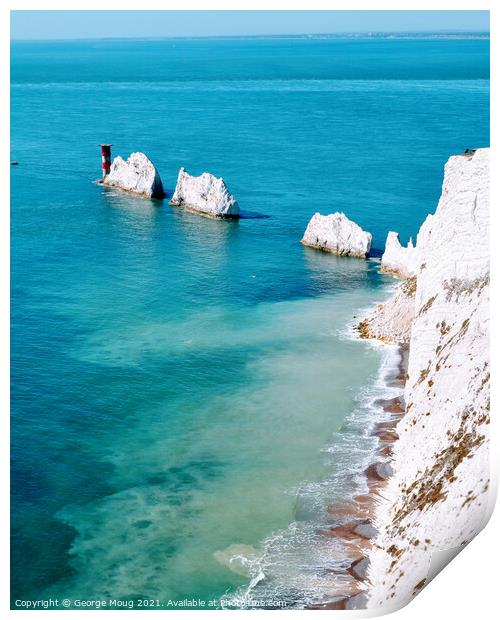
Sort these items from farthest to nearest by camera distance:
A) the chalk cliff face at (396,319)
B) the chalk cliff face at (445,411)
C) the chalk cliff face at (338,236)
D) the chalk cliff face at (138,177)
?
the chalk cliff face at (138,177) → the chalk cliff face at (338,236) → the chalk cliff face at (396,319) → the chalk cliff face at (445,411)

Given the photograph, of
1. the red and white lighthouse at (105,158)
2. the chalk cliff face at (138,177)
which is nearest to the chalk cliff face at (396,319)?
the chalk cliff face at (138,177)

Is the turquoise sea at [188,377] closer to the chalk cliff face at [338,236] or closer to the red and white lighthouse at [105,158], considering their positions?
the chalk cliff face at [338,236]

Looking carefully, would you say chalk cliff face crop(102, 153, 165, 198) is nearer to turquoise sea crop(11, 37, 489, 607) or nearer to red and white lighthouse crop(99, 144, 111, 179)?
red and white lighthouse crop(99, 144, 111, 179)

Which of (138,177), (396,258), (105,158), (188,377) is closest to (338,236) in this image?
(396,258)

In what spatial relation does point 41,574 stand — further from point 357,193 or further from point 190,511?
point 357,193

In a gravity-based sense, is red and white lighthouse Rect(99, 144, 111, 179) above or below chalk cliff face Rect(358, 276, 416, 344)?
above

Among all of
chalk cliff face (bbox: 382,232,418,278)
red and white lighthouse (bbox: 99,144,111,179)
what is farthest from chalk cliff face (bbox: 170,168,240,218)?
chalk cliff face (bbox: 382,232,418,278)

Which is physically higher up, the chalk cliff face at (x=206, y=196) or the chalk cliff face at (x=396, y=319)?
the chalk cliff face at (x=206, y=196)
